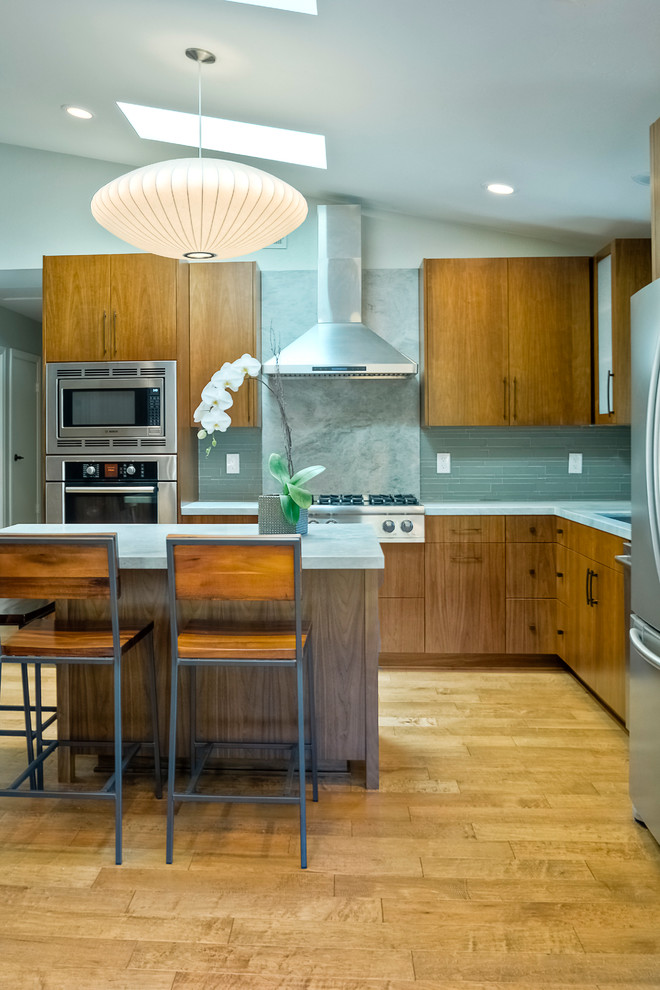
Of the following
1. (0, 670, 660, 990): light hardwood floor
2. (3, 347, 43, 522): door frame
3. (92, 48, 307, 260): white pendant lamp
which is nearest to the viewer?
(0, 670, 660, 990): light hardwood floor

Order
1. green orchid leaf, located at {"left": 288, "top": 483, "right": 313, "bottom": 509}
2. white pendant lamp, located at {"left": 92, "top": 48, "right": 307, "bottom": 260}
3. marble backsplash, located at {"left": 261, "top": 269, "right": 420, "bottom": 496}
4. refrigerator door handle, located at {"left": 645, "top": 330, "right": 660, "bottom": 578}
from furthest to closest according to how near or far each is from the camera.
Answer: marble backsplash, located at {"left": 261, "top": 269, "right": 420, "bottom": 496}, green orchid leaf, located at {"left": 288, "top": 483, "right": 313, "bottom": 509}, white pendant lamp, located at {"left": 92, "top": 48, "right": 307, "bottom": 260}, refrigerator door handle, located at {"left": 645, "top": 330, "right": 660, "bottom": 578}

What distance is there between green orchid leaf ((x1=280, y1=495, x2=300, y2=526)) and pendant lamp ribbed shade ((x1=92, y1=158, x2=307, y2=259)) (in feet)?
3.07

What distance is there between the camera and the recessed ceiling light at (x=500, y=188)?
3.71 m

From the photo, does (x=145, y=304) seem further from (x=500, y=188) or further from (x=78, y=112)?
(x=500, y=188)

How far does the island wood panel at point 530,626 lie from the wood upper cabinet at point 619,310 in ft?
3.67

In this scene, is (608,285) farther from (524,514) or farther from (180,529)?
(180,529)

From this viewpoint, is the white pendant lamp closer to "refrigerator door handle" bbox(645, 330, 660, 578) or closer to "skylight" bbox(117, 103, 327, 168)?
"refrigerator door handle" bbox(645, 330, 660, 578)

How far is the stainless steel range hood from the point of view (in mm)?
4203

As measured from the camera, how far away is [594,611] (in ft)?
11.4

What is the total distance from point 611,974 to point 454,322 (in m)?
3.42

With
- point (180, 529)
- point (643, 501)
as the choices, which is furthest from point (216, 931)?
point (643, 501)

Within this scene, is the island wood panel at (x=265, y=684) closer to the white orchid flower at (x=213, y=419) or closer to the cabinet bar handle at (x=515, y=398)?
the white orchid flower at (x=213, y=419)

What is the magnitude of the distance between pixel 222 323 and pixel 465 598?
2.18 meters

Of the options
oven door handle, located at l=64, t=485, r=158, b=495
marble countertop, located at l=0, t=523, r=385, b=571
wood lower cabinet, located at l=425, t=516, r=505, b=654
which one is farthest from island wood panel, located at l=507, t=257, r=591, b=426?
oven door handle, located at l=64, t=485, r=158, b=495
